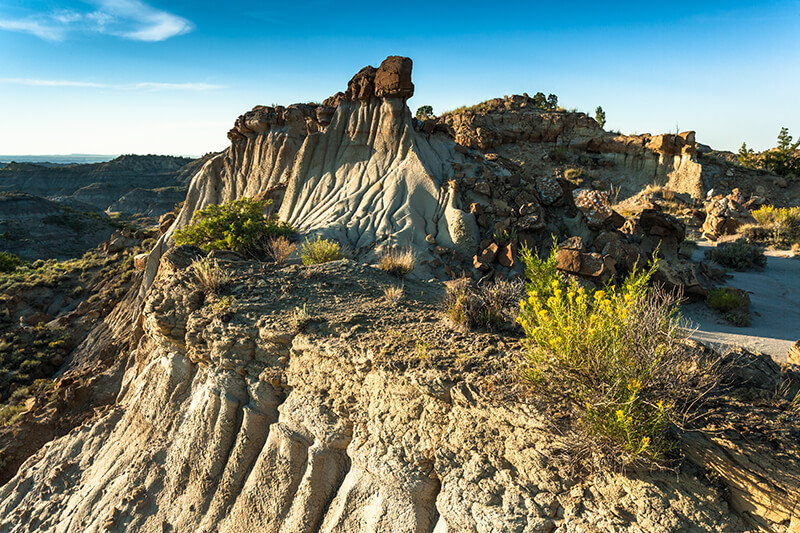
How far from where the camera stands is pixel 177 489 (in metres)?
5.38

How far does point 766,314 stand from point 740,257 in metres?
4.53

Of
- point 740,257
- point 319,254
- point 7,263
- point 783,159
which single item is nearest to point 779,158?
point 783,159

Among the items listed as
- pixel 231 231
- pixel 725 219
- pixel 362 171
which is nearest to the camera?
pixel 231 231

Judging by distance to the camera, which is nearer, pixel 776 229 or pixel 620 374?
pixel 620 374

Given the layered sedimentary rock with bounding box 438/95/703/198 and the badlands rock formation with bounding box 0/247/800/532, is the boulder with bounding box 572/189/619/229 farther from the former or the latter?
the layered sedimentary rock with bounding box 438/95/703/198

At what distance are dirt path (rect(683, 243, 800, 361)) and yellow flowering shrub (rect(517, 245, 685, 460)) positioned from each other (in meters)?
5.68

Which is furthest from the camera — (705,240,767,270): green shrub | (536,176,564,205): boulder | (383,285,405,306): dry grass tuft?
(705,240,767,270): green shrub

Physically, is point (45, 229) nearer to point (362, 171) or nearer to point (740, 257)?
point (362, 171)

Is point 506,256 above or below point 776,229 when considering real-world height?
below

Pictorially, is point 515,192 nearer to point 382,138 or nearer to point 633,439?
point 382,138

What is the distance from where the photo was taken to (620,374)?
126 inches

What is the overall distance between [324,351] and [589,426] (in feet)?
10.0

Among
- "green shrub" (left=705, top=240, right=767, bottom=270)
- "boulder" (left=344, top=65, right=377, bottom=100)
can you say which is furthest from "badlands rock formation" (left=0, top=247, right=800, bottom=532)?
"green shrub" (left=705, top=240, right=767, bottom=270)

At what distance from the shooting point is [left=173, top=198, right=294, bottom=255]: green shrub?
32.3ft
